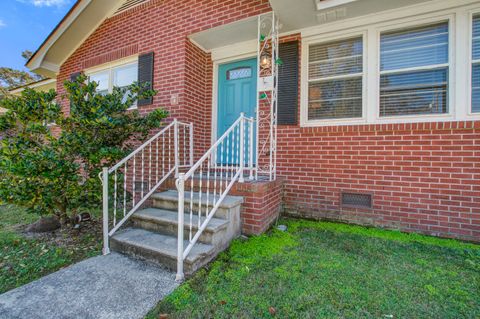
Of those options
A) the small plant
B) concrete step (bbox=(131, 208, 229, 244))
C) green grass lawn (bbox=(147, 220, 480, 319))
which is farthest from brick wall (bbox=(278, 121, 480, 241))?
the small plant

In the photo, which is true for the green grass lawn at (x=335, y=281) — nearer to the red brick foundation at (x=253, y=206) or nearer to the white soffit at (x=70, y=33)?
the red brick foundation at (x=253, y=206)

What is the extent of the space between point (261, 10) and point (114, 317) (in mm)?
3954

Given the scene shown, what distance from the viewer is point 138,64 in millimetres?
4391

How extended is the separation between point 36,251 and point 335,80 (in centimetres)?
449

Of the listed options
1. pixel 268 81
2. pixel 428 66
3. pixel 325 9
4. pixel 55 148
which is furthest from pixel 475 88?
pixel 55 148

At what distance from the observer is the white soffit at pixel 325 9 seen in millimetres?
2939

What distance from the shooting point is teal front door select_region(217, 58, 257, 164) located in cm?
407

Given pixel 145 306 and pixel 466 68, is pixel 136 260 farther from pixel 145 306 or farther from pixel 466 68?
pixel 466 68

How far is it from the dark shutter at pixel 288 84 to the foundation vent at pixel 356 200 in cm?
136

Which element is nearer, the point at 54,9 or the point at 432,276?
the point at 432,276

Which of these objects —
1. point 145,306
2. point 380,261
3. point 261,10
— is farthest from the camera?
point 261,10

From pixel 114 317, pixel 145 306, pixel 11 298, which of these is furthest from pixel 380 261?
pixel 11 298

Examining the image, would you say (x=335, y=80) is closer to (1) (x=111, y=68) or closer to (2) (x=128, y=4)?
(2) (x=128, y=4)

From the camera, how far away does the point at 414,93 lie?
304cm
